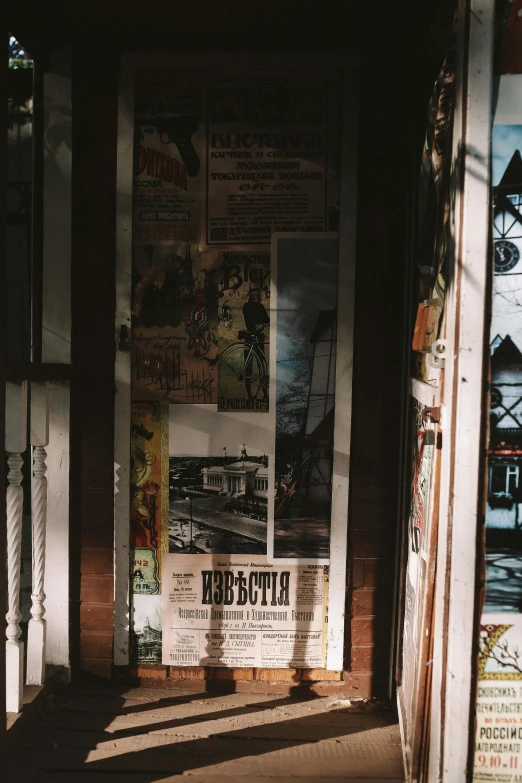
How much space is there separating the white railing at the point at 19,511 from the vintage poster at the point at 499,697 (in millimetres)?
1627

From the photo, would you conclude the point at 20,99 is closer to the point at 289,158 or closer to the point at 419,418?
the point at 289,158

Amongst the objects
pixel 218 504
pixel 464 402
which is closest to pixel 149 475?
pixel 218 504

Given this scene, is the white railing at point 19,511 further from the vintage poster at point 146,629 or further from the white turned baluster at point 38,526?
the vintage poster at point 146,629

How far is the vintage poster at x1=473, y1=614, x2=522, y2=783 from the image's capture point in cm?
189

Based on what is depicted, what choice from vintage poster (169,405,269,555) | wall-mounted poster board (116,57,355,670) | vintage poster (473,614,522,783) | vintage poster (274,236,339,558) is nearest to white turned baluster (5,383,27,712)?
wall-mounted poster board (116,57,355,670)

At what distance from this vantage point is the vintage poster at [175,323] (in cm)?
270

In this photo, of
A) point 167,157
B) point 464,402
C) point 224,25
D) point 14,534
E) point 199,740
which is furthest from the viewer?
point 167,157

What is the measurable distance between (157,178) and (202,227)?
0.28 meters

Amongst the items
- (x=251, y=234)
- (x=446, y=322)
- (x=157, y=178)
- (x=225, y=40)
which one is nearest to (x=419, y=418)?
(x=446, y=322)

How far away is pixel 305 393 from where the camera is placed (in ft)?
8.89

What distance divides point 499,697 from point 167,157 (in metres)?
2.36

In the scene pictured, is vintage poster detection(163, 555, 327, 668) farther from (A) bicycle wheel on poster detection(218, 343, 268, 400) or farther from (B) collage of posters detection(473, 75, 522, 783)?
(B) collage of posters detection(473, 75, 522, 783)

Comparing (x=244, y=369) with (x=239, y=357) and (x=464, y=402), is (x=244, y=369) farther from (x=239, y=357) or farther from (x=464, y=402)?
(x=464, y=402)

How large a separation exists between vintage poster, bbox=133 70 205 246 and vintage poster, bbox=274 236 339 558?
1.44ft
